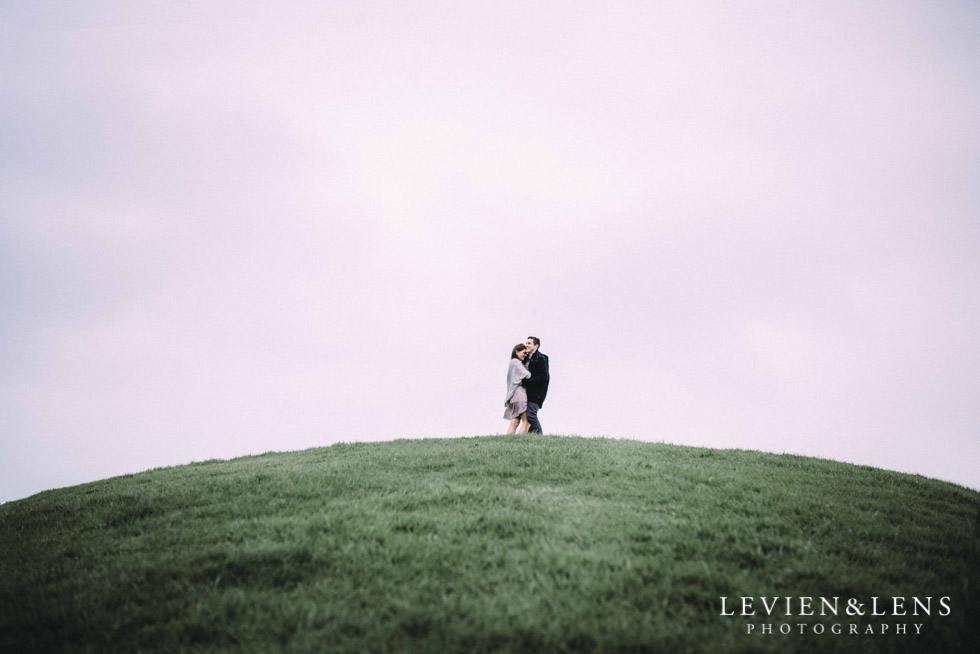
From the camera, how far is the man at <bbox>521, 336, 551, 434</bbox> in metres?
17.6

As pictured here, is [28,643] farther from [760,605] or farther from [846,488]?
[846,488]

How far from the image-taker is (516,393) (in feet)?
57.6

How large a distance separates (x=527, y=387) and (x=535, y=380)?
1.43ft

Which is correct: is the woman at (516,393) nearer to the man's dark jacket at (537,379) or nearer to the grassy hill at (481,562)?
the man's dark jacket at (537,379)

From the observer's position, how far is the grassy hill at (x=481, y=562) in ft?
Result: 16.0

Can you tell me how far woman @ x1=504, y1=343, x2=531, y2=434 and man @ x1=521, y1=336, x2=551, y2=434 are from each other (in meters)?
0.18

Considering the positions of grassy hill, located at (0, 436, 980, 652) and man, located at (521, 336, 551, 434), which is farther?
man, located at (521, 336, 551, 434)

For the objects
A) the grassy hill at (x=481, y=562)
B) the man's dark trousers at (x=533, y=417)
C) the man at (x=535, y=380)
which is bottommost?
the grassy hill at (x=481, y=562)

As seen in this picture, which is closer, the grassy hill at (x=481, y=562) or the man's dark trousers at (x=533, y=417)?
the grassy hill at (x=481, y=562)

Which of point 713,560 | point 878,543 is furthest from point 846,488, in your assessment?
point 713,560

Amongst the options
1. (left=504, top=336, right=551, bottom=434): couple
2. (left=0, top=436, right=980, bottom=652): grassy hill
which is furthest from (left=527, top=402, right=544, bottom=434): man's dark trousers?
(left=0, top=436, right=980, bottom=652): grassy hill

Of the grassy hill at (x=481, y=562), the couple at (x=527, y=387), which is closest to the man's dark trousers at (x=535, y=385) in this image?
the couple at (x=527, y=387)

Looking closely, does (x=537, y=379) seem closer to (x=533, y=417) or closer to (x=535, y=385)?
(x=535, y=385)

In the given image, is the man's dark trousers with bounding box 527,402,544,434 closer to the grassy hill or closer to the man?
the man
